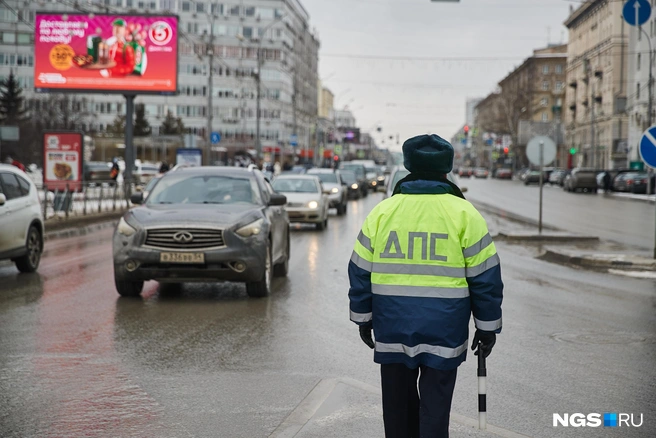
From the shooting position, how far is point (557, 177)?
8256cm

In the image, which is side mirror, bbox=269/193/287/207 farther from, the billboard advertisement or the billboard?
the billboard

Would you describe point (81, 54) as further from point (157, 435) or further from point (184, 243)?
point (157, 435)

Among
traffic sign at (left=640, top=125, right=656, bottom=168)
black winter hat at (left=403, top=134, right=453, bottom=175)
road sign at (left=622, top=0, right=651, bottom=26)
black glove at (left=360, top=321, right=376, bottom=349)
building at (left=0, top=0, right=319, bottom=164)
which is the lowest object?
black glove at (left=360, top=321, right=376, bottom=349)

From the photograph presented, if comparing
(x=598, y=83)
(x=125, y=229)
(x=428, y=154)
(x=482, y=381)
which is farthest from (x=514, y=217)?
(x=598, y=83)

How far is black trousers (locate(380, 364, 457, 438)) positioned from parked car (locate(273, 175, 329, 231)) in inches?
834

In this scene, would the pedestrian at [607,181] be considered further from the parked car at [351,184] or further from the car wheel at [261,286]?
the car wheel at [261,286]

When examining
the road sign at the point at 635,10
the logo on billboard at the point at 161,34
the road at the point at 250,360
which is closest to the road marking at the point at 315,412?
the road at the point at 250,360

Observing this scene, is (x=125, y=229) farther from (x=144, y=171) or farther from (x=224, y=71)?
(x=224, y=71)

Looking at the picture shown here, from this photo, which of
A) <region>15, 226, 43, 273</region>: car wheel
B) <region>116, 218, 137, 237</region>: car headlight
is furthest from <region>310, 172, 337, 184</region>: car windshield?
<region>116, 218, 137, 237</region>: car headlight

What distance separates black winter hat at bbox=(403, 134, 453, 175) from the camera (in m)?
4.29

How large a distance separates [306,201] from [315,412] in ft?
65.7

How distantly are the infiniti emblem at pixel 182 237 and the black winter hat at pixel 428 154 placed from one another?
7113 mm

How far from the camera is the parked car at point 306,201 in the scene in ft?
84.4

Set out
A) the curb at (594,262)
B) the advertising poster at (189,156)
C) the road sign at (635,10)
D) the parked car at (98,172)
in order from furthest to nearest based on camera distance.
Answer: the parked car at (98,172) → the advertising poster at (189,156) → the road sign at (635,10) → the curb at (594,262)
